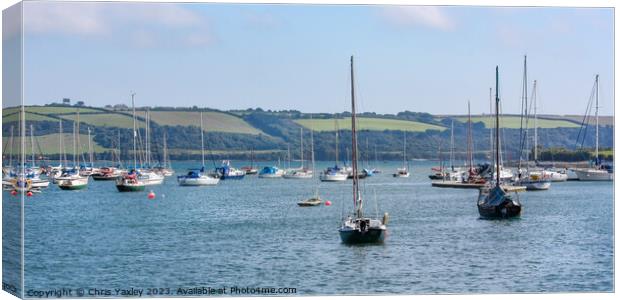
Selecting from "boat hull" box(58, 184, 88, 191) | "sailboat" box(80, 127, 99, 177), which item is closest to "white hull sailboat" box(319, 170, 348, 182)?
"sailboat" box(80, 127, 99, 177)

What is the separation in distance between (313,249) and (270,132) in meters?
48.7

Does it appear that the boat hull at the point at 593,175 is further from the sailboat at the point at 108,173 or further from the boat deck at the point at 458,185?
the sailboat at the point at 108,173

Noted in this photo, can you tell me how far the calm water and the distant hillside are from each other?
3448 mm

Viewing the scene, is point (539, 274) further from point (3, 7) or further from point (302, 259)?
point (3, 7)

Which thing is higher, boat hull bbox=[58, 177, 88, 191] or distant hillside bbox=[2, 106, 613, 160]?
distant hillside bbox=[2, 106, 613, 160]

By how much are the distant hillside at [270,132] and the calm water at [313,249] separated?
3448 millimetres

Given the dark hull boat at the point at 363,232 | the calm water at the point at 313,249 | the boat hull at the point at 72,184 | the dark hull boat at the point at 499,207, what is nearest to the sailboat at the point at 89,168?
the boat hull at the point at 72,184

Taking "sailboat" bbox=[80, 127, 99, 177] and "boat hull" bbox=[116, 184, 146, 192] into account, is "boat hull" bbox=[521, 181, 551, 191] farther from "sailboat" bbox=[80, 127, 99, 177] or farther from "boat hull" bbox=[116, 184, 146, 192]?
"sailboat" bbox=[80, 127, 99, 177]

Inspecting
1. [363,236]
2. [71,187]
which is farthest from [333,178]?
[363,236]

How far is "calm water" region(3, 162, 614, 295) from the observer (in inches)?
1006

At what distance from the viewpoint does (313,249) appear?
3186cm

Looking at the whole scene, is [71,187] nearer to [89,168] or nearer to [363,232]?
[89,168]

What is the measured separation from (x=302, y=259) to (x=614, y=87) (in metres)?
10.3

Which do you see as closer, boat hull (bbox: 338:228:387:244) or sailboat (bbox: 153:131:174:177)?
boat hull (bbox: 338:228:387:244)
